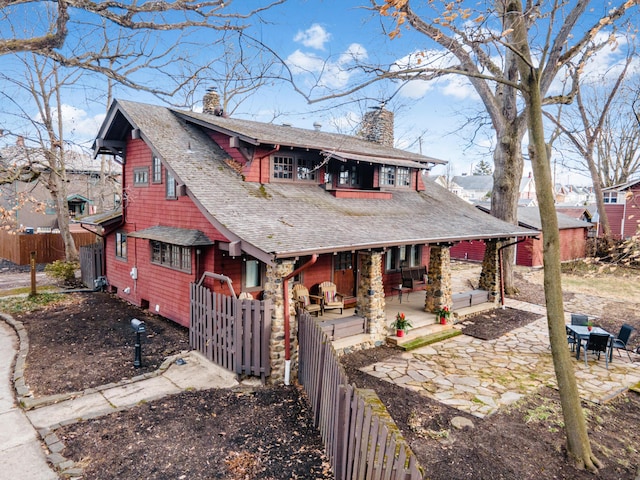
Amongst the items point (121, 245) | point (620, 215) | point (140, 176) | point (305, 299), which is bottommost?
point (305, 299)

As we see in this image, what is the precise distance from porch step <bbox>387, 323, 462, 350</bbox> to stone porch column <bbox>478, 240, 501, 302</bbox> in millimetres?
3799

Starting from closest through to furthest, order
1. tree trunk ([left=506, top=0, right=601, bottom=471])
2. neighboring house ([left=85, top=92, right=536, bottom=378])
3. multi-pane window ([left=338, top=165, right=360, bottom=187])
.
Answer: tree trunk ([left=506, top=0, right=601, bottom=471]) < neighboring house ([left=85, top=92, right=536, bottom=378]) < multi-pane window ([left=338, top=165, right=360, bottom=187])

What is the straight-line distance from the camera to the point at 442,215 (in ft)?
48.9

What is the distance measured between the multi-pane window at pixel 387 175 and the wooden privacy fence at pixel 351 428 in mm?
8928

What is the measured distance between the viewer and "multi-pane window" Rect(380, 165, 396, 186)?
15.1m

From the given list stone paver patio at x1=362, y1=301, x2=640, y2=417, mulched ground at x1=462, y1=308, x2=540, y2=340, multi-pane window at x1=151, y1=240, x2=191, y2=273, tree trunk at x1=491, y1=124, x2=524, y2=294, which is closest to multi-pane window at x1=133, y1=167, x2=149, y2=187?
multi-pane window at x1=151, y1=240, x2=191, y2=273

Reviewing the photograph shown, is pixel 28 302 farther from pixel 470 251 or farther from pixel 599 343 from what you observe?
pixel 470 251

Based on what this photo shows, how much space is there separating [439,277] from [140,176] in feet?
34.0

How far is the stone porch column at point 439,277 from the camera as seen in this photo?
12.7m

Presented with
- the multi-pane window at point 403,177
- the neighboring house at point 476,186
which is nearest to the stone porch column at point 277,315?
the multi-pane window at point 403,177

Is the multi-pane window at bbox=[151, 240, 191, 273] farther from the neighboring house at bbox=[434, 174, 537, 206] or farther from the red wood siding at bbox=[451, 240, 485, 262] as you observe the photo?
the neighboring house at bbox=[434, 174, 537, 206]

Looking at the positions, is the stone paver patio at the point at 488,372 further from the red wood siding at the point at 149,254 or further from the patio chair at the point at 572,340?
the red wood siding at the point at 149,254

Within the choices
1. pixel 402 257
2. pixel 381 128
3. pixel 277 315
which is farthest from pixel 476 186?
A: pixel 277 315

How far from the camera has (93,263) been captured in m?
16.4
